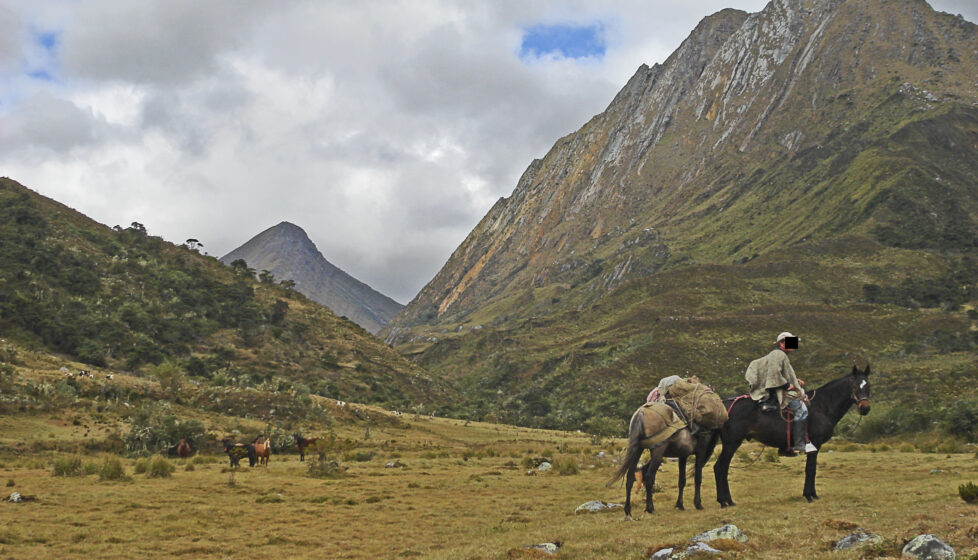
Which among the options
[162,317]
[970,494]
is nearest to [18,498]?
[970,494]

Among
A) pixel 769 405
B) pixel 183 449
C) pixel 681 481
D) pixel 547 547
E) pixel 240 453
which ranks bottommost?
pixel 183 449

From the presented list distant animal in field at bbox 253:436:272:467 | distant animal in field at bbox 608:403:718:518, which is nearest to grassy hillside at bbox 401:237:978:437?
distant animal in field at bbox 608:403:718:518

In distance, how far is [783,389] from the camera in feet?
52.4

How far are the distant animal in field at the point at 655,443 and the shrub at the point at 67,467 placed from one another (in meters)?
22.6

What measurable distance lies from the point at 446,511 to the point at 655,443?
25.5 feet

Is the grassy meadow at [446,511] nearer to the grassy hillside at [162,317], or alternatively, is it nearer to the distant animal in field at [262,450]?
the distant animal in field at [262,450]

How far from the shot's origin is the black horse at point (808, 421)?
16.1 metres

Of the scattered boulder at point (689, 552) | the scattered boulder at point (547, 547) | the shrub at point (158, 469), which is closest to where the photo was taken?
the scattered boulder at point (689, 552)

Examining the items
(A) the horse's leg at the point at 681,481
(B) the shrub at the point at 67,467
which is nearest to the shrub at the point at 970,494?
(A) the horse's leg at the point at 681,481

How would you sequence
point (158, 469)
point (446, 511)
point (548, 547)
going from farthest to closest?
point (158, 469) → point (446, 511) → point (548, 547)

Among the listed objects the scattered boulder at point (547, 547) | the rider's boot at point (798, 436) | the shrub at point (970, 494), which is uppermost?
the rider's boot at point (798, 436)

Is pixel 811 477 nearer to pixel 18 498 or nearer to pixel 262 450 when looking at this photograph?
pixel 18 498

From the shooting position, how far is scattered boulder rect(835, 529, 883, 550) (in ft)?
31.6

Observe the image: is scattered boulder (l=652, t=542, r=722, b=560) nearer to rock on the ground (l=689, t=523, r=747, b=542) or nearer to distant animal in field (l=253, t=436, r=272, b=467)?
rock on the ground (l=689, t=523, r=747, b=542)
